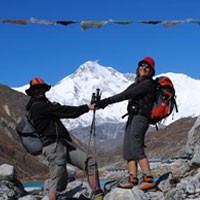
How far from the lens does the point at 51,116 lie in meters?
8.70

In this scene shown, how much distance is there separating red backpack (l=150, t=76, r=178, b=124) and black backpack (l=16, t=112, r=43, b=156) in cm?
209

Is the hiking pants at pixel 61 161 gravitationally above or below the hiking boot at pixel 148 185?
above

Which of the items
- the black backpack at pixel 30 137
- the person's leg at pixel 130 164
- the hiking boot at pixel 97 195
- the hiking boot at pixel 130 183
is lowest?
the hiking boot at pixel 97 195

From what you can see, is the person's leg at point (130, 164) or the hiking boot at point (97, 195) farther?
the person's leg at point (130, 164)

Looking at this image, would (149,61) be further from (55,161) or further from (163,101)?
(55,161)

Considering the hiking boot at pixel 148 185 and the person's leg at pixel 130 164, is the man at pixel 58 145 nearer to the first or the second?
the person's leg at pixel 130 164

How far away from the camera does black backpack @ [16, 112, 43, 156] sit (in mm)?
8758

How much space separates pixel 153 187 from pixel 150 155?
106791 mm

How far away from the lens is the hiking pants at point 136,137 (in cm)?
878

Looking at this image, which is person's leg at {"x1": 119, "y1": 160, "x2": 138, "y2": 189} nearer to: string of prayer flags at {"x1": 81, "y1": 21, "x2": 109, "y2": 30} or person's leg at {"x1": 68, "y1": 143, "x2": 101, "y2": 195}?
person's leg at {"x1": 68, "y1": 143, "x2": 101, "y2": 195}

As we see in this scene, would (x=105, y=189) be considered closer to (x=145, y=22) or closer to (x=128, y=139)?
(x=128, y=139)

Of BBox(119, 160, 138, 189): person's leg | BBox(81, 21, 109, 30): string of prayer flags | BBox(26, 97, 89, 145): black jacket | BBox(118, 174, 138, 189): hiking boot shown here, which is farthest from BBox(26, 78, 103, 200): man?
BBox(81, 21, 109, 30): string of prayer flags

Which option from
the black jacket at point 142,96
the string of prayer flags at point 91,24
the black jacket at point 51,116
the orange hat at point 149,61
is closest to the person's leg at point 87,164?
the black jacket at point 51,116

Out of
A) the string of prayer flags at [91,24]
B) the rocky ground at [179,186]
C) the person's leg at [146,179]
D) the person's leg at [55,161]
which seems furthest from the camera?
the string of prayer flags at [91,24]
